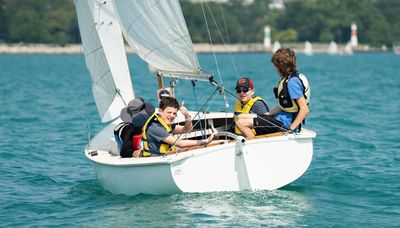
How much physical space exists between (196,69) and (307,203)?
2.04 meters

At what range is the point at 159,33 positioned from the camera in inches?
447

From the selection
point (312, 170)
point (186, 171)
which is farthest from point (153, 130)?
point (312, 170)

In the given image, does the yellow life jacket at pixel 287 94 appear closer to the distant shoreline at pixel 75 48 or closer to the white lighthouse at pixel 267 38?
the distant shoreline at pixel 75 48

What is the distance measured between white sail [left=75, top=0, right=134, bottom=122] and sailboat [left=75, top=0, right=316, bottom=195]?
0.01 meters

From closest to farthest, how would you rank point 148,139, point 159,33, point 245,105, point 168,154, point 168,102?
point 168,154, point 168,102, point 148,139, point 245,105, point 159,33

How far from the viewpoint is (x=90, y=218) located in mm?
10148

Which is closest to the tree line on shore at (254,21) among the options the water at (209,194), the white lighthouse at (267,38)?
the white lighthouse at (267,38)

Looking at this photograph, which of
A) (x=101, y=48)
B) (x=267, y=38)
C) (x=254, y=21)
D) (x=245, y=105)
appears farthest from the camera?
(x=254, y=21)

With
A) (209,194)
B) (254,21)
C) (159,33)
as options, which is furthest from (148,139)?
(254,21)

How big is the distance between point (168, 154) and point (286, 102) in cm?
152

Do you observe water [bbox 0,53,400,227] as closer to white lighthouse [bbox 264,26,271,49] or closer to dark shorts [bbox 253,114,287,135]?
dark shorts [bbox 253,114,287,135]

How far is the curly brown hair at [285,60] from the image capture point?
10531mm

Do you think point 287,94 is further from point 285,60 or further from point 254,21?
point 254,21

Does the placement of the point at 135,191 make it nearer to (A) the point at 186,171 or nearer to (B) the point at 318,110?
(A) the point at 186,171
